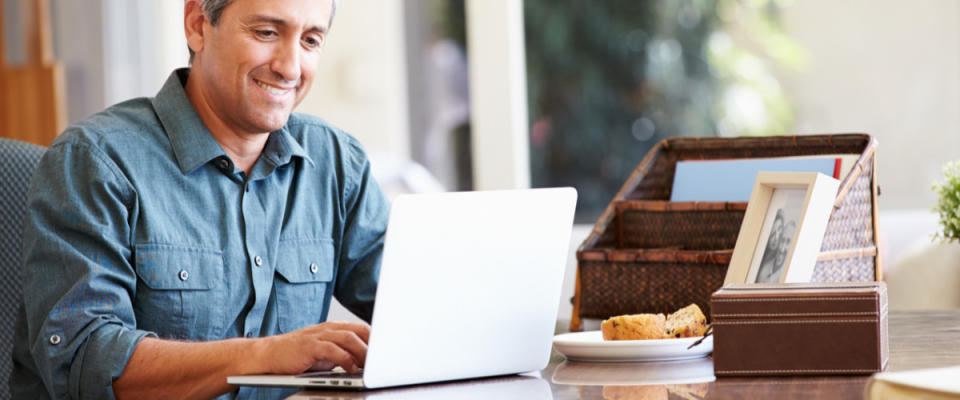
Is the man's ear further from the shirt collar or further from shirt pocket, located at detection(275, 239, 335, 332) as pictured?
shirt pocket, located at detection(275, 239, 335, 332)

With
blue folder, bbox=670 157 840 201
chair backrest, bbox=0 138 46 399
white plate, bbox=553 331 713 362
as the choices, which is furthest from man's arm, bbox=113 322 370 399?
blue folder, bbox=670 157 840 201

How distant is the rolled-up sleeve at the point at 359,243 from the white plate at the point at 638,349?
1.74ft

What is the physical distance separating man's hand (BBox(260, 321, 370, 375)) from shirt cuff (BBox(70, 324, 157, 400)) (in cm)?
20

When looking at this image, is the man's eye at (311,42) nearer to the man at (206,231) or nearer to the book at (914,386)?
the man at (206,231)

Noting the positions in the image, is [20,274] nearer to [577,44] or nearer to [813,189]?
[813,189]

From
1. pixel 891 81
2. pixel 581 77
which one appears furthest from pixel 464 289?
pixel 581 77

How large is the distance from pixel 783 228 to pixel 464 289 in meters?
0.41

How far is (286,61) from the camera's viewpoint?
5.16 ft

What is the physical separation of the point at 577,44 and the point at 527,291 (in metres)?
2.65

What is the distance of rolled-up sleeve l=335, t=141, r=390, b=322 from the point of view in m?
1.71

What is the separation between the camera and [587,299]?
160 centimetres

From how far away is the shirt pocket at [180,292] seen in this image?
1444 mm

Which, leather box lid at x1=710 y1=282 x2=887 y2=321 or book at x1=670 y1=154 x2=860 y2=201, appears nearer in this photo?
leather box lid at x1=710 y1=282 x2=887 y2=321

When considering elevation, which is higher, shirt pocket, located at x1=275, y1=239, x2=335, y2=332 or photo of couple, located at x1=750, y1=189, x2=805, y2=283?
photo of couple, located at x1=750, y1=189, x2=805, y2=283
